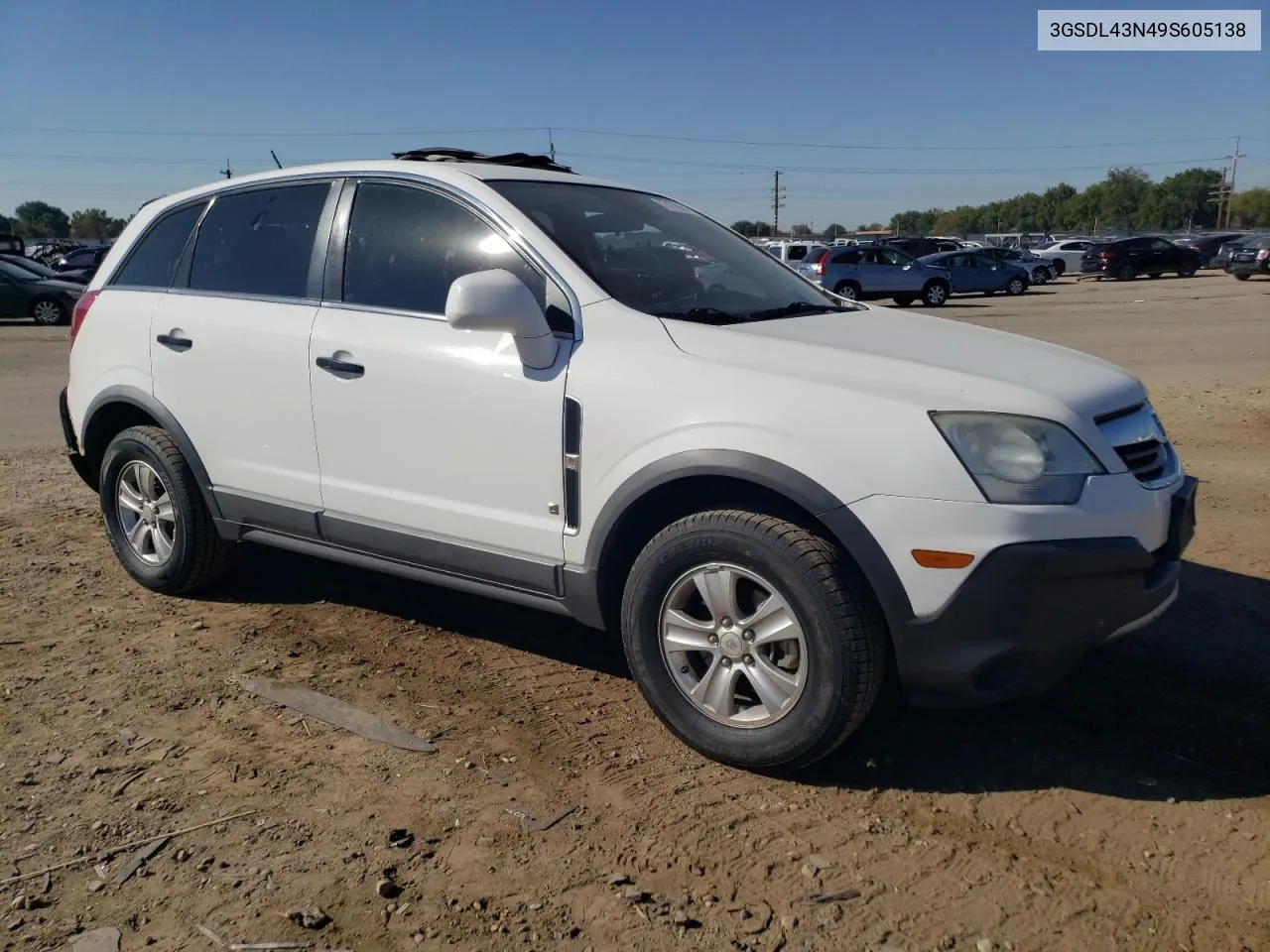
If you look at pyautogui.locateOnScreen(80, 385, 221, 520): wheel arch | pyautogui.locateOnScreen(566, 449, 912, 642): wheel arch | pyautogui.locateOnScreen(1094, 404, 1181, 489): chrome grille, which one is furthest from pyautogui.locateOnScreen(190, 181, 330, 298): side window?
pyautogui.locateOnScreen(1094, 404, 1181, 489): chrome grille

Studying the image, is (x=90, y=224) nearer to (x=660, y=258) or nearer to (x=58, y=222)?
(x=58, y=222)

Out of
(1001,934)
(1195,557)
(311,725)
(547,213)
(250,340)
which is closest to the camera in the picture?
(1001,934)

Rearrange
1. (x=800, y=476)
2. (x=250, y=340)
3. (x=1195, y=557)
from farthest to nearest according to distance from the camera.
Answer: (x=1195, y=557) → (x=250, y=340) → (x=800, y=476)

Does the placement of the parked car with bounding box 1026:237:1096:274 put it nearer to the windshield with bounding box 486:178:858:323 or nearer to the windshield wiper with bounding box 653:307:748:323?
the windshield with bounding box 486:178:858:323

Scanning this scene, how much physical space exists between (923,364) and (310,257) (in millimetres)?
2486

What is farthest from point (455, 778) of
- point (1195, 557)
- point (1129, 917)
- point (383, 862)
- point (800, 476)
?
point (1195, 557)

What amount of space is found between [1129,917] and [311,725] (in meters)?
2.55

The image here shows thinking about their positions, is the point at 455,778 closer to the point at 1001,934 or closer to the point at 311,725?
the point at 311,725

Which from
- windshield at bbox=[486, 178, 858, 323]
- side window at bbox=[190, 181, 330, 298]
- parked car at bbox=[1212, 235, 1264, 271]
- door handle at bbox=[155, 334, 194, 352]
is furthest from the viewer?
parked car at bbox=[1212, 235, 1264, 271]

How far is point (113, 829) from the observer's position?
299 centimetres

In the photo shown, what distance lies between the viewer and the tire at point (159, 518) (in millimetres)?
4656

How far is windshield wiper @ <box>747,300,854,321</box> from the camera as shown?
380 centimetres

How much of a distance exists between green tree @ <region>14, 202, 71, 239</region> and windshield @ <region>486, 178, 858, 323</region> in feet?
332

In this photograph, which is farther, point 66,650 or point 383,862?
point 66,650
